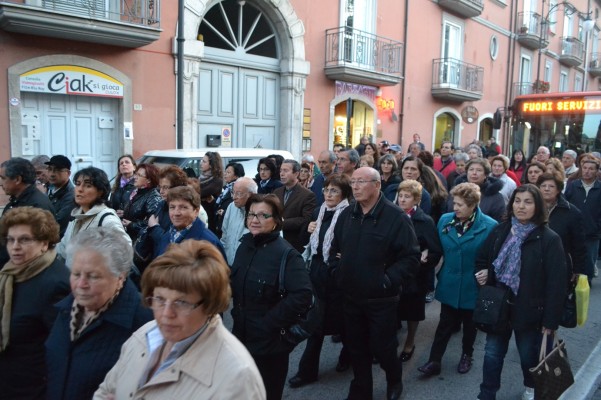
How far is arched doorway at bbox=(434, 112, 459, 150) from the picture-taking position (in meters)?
20.8

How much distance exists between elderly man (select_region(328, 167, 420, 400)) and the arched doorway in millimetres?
17188

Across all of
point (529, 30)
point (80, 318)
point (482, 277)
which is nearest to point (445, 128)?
point (529, 30)

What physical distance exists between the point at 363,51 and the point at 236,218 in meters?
12.3

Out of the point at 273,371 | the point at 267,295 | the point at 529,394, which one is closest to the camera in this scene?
the point at 267,295

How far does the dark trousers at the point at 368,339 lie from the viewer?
389 cm

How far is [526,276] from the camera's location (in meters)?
3.82

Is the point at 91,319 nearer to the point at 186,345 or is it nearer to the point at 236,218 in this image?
the point at 186,345

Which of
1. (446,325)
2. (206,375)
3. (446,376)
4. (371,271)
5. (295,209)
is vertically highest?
(295,209)

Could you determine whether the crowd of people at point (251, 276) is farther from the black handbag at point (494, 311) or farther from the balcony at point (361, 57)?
the balcony at point (361, 57)

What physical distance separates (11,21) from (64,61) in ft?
4.33

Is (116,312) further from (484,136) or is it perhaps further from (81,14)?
(484,136)

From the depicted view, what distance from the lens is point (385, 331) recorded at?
3.90 metres

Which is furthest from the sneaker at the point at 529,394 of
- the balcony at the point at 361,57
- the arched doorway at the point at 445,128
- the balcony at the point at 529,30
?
the balcony at the point at 529,30

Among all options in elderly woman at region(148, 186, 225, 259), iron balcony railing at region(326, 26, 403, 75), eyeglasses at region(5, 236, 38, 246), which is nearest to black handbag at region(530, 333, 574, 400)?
elderly woman at region(148, 186, 225, 259)
